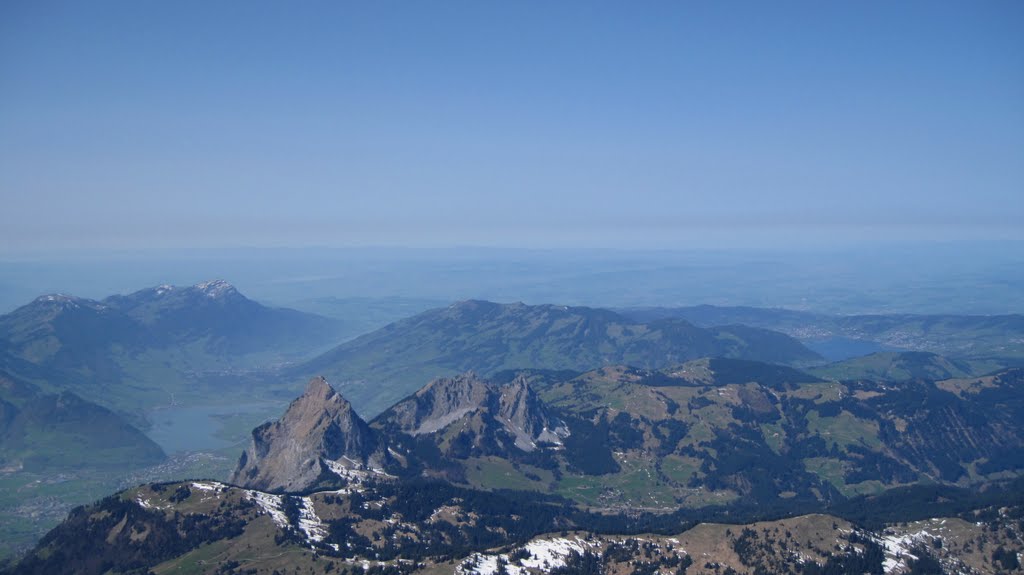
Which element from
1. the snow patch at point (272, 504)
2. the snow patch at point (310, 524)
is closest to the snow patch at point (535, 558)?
the snow patch at point (310, 524)

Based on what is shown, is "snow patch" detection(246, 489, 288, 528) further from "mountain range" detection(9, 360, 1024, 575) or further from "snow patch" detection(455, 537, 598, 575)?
"snow patch" detection(455, 537, 598, 575)

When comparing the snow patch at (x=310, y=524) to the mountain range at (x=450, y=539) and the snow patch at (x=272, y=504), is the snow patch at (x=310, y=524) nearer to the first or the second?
the mountain range at (x=450, y=539)

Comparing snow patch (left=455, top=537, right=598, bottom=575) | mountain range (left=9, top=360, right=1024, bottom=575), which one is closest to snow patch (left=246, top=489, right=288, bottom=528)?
mountain range (left=9, top=360, right=1024, bottom=575)

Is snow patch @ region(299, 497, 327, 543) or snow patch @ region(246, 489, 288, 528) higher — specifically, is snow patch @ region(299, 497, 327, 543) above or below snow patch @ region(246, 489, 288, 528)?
below

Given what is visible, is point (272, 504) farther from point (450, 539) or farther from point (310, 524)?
point (450, 539)

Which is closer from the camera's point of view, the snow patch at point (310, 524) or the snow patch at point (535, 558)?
the snow patch at point (535, 558)

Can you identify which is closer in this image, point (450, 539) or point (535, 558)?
point (535, 558)

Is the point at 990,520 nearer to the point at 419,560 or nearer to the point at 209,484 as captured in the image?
the point at 419,560

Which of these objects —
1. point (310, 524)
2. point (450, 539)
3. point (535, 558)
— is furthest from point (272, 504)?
point (535, 558)

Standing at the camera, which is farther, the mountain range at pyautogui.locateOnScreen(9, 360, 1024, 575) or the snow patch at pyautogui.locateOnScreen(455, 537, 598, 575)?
the mountain range at pyautogui.locateOnScreen(9, 360, 1024, 575)

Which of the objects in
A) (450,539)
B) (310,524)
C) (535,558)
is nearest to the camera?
(535,558)

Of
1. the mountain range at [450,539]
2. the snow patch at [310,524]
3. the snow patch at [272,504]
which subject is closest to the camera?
the mountain range at [450,539]
